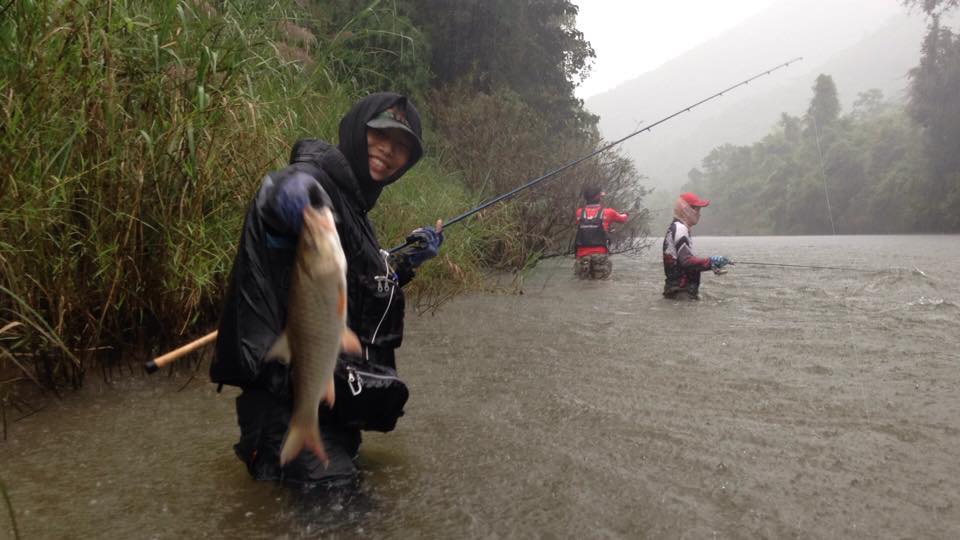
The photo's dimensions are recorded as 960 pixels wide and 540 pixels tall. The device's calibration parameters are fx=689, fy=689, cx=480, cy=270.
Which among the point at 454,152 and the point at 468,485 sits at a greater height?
the point at 454,152

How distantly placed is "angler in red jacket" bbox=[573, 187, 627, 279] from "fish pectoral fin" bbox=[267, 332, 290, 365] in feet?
31.4

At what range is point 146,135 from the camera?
12.0 feet

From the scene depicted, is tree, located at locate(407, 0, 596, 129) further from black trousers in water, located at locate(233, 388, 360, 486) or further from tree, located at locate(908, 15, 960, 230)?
tree, located at locate(908, 15, 960, 230)

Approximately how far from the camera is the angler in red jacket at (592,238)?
455 inches

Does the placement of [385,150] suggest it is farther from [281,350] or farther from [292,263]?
[281,350]

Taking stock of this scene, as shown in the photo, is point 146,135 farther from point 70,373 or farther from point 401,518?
point 401,518

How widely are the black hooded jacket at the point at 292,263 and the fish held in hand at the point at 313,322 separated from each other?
0.16 meters

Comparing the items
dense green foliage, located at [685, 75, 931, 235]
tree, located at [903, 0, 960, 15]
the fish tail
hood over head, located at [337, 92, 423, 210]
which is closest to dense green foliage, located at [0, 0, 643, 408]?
hood over head, located at [337, 92, 423, 210]

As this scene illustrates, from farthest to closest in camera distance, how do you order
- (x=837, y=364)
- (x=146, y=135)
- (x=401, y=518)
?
(x=837, y=364) < (x=146, y=135) < (x=401, y=518)

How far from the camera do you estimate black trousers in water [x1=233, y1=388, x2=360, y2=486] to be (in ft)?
8.75

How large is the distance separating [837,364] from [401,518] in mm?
4084

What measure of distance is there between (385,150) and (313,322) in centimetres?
117

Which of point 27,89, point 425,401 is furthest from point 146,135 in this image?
point 425,401

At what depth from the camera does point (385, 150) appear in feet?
9.88
